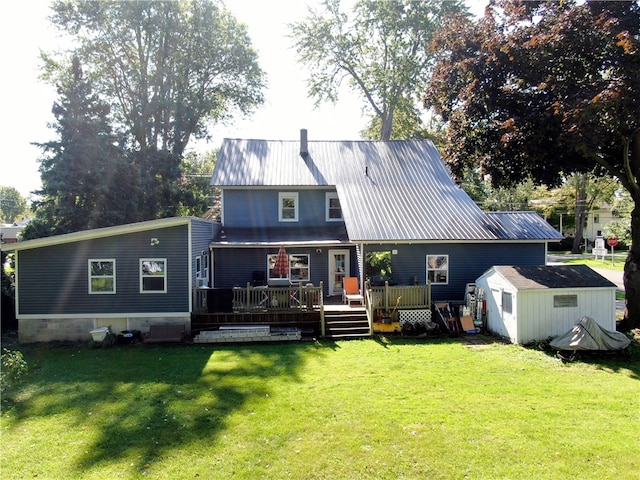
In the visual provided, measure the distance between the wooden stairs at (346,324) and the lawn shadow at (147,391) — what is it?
1361 millimetres

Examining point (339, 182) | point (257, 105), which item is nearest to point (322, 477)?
point (339, 182)

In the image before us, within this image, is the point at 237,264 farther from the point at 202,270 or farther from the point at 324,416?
the point at 324,416

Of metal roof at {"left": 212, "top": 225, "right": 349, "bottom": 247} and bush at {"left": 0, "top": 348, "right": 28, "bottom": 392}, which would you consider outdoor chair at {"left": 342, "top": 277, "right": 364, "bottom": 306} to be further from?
bush at {"left": 0, "top": 348, "right": 28, "bottom": 392}

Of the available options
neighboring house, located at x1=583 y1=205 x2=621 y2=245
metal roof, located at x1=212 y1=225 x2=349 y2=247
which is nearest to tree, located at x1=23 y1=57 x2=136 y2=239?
Answer: metal roof, located at x1=212 y1=225 x2=349 y2=247

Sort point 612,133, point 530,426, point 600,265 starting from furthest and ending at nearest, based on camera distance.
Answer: point 600,265 → point 612,133 → point 530,426

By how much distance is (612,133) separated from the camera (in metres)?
12.6

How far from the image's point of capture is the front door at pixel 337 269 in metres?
17.4

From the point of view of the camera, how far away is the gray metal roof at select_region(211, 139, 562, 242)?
1566 cm

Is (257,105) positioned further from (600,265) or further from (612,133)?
(600,265)

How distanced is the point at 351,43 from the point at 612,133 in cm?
2439

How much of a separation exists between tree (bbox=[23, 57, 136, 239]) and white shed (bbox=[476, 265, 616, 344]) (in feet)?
64.9

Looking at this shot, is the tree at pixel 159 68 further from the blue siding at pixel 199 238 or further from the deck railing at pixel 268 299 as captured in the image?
the deck railing at pixel 268 299

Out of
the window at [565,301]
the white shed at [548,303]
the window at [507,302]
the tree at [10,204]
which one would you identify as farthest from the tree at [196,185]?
the tree at [10,204]

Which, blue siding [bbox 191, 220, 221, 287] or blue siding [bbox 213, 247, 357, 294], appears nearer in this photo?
blue siding [bbox 191, 220, 221, 287]
